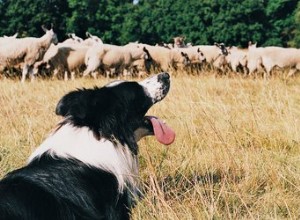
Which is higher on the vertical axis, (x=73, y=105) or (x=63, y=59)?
(x=73, y=105)

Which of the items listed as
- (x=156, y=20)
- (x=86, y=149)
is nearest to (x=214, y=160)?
(x=86, y=149)

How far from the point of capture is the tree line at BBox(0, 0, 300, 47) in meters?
42.1

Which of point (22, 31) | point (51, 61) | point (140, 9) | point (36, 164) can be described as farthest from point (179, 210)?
point (140, 9)

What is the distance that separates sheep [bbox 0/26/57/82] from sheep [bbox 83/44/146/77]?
5.24 ft

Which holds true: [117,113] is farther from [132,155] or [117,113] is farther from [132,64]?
[132,64]

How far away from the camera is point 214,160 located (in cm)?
497

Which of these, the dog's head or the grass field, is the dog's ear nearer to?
the dog's head

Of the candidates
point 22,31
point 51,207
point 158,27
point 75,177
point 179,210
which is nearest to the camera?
point 51,207

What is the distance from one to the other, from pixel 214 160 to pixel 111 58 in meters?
14.1

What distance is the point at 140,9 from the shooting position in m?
44.7

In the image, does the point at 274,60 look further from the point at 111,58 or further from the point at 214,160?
the point at 214,160

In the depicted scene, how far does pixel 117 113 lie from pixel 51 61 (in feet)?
51.9

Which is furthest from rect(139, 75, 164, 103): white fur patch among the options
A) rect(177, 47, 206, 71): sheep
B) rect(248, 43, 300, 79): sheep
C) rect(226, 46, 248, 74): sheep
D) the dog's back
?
rect(177, 47, 206, 71): sheep

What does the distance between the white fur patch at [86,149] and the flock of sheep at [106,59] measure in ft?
44.6
